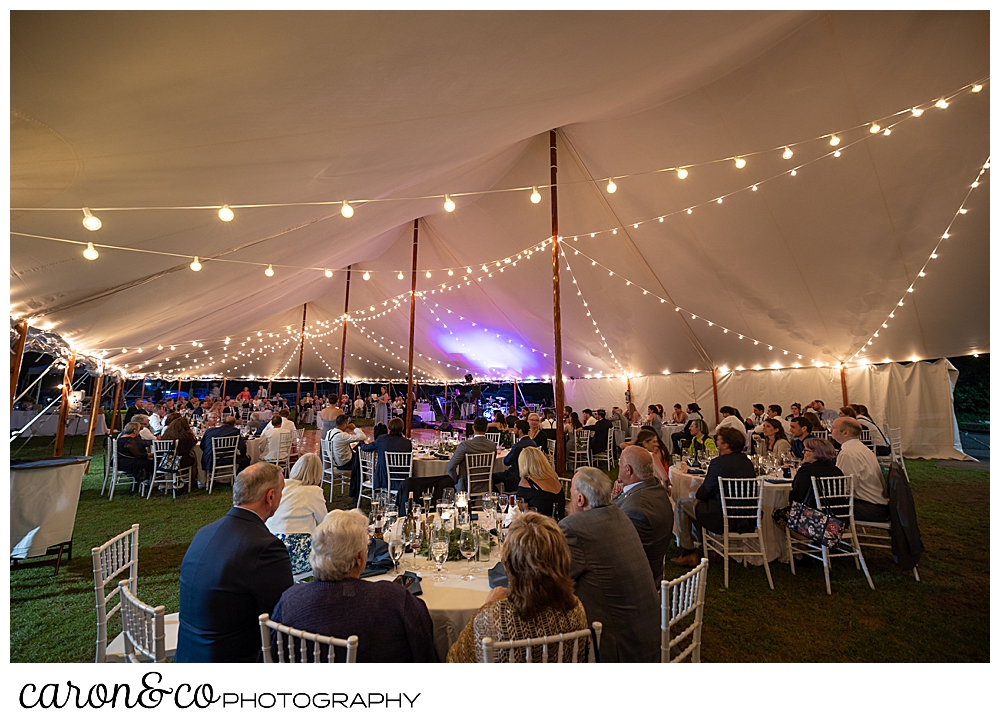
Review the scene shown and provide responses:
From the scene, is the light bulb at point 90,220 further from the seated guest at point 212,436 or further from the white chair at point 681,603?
the seated guest at point 212,436

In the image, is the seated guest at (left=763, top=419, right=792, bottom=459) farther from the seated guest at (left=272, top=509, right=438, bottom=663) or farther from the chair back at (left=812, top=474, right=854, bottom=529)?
the seated guest at (left=272, top=509, right=438, bottom=663)

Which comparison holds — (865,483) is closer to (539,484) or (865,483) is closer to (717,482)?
(717,482)

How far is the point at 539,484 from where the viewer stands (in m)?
3.81

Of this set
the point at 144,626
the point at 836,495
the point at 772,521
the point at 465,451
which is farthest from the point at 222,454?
the point at 836,495

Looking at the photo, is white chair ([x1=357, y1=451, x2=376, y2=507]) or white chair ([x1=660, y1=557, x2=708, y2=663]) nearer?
white chair ([x1=660, y1=557, x2=708, y2=663])

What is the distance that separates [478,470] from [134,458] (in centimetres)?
497

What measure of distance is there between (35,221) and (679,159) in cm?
700

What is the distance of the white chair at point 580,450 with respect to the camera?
27.8ft

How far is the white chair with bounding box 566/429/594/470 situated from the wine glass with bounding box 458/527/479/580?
590 cm

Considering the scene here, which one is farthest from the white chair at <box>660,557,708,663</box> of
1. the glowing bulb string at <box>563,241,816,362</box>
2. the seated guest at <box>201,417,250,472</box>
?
the glowing bulb string at <box>563,241,816,362</box>

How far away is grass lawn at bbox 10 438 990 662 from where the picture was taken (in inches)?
113
